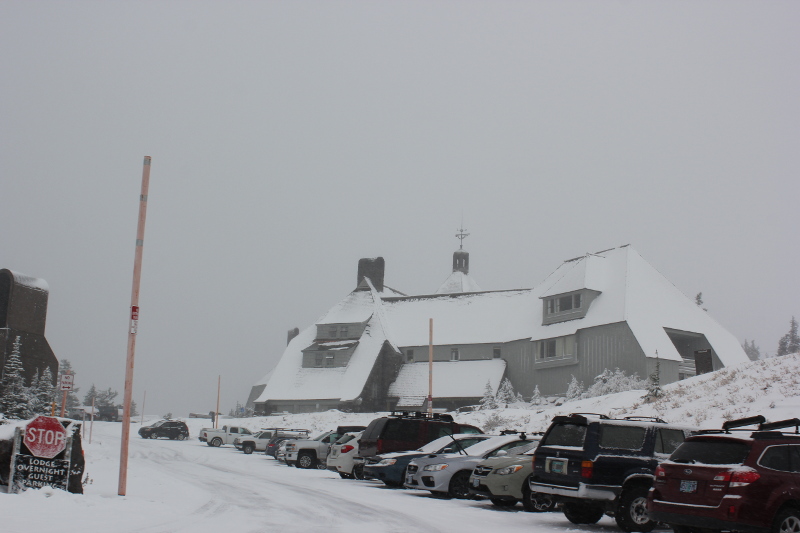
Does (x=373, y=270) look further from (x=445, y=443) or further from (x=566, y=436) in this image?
(x=566, y=436)

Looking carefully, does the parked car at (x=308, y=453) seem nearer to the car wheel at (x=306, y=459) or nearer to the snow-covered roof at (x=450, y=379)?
the car wheel at (x=306, y=459)

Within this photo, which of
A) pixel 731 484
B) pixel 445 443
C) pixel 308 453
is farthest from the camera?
pixel 308 453

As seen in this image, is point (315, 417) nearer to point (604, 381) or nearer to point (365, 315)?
point (365, 315)

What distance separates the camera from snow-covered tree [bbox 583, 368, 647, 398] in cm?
4612

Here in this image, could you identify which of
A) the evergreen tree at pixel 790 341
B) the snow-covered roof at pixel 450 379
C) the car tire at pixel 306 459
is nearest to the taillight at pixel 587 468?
the car tire at pixel 306 459

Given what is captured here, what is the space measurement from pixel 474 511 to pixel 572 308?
39593mm

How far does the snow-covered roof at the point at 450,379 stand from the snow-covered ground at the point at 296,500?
27210mm

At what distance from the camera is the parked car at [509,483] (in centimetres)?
1656

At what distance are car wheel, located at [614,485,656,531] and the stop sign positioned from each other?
9831mm

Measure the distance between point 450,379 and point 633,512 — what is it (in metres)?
47.7

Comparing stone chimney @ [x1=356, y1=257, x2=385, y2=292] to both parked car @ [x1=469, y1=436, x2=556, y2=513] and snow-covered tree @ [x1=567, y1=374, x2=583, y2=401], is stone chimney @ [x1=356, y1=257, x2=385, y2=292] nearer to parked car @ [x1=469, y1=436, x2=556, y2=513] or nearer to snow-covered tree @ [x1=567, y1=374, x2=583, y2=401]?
snow-covered tree @ [x1=567, y1=374, x2=583, y2=401]

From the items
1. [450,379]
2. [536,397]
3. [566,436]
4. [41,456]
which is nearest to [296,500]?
[41,456]

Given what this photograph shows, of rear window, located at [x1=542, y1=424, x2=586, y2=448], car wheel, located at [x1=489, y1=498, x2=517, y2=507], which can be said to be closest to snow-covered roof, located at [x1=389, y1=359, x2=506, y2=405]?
car wheel, located at [x1=489, y1=498, x2=517, y2=507]

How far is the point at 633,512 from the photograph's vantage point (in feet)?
44.8
